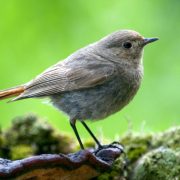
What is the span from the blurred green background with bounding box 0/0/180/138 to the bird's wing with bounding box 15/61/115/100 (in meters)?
1.18

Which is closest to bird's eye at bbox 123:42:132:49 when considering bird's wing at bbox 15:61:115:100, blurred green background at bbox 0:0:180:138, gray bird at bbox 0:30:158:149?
gray bird at bbox 0:30:158:149

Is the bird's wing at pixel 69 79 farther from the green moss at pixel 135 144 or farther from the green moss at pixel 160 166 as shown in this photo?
the green moss at pixel 160 166

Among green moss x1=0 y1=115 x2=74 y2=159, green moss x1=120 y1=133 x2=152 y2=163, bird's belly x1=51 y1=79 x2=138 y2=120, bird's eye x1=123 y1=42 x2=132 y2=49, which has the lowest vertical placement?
green moss x1=120 y1=133 x2=152 y2=163

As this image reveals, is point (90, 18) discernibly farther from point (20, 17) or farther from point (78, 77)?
point (78, 77)


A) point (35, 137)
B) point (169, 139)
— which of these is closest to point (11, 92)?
point (35, 137)

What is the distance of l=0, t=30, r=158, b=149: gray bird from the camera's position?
6.05 meters

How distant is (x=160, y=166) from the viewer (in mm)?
5395

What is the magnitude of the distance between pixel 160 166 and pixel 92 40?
2916mm

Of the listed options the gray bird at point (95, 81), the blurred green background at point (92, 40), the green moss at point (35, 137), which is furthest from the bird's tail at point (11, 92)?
the blurred green background at point (92, 40)

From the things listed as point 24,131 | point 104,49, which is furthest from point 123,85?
point 24,131

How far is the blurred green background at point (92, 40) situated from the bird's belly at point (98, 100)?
50.6 inches

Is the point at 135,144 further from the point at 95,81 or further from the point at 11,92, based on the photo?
the point at 11,92

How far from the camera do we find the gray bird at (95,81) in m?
6.05

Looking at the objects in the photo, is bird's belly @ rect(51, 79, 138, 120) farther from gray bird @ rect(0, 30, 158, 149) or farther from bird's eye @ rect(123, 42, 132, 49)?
bird's eye @ rect(123, 42, 132, 49)
